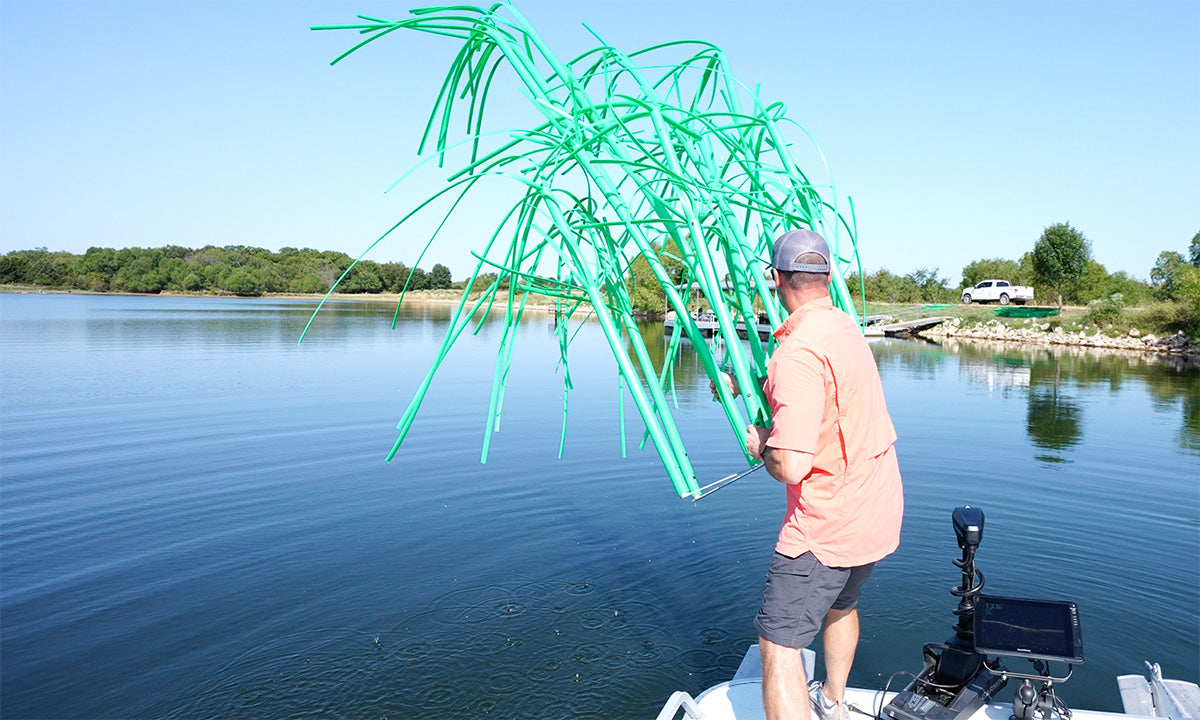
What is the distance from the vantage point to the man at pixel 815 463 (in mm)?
2820

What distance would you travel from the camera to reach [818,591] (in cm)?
299

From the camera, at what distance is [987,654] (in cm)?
336

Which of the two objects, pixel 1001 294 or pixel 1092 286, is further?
pixel 1092 286

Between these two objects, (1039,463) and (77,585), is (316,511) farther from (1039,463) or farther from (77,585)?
(1039,463)

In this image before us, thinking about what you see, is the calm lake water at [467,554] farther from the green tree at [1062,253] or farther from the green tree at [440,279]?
the green tree at [440,279]

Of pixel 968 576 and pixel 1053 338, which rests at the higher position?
pixel 968 576

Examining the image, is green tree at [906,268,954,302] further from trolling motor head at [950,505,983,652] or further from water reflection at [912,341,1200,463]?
trolling motor head at [950,505,983,652]

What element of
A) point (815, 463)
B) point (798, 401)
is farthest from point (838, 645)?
point (798, 401)

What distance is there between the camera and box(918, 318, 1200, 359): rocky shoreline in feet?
115

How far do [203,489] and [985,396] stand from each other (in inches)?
630

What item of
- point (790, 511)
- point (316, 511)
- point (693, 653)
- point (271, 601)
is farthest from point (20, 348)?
point (790, 511)

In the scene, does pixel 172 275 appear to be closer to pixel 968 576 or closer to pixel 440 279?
pixel 440 279

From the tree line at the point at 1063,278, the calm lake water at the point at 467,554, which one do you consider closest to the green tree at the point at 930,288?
the tree line at the point at 1063,278

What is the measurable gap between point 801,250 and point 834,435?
27.0 inches
